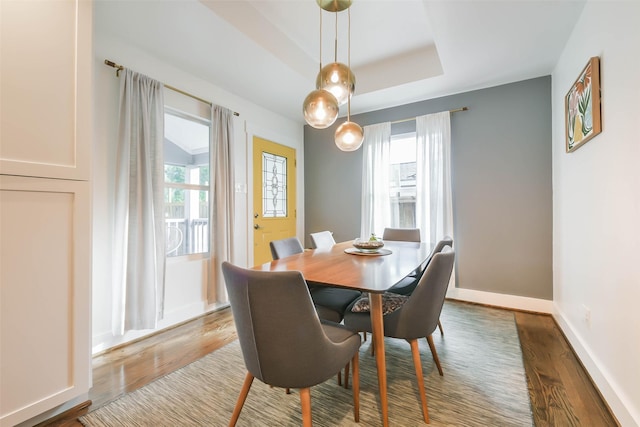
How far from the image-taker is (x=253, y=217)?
3525mm

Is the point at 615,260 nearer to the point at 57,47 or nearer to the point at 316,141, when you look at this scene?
the point at 57,47

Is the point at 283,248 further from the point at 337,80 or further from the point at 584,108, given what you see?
the point at 584,108

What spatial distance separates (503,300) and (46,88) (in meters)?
4.15

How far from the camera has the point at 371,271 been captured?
4.90 ft

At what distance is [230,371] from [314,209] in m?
2.81

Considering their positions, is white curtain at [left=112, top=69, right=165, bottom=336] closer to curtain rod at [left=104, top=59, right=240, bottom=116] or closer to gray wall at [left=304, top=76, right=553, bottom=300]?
curtain rod at [left=104, top=59, right=240, bottom=116]

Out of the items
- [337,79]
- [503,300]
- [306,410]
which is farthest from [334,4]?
[503,300]

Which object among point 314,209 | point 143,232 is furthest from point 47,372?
point 314,209

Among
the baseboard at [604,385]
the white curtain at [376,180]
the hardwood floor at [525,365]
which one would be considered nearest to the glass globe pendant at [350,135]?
the white curtain at [376,180]

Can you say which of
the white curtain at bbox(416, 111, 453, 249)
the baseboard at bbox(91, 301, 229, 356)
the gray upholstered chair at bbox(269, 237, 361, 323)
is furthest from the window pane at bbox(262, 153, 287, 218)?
the white curtain at bbox(416, 111, 453, 249)

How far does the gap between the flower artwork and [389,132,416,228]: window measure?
5.27ft

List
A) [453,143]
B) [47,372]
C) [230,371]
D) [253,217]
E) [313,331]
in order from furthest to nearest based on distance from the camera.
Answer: [253,217] < [453,143] < [230,371] < [47,372] < [313,331]

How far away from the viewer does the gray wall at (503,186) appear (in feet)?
9.37

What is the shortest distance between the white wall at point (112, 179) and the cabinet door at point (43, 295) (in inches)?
29.5
